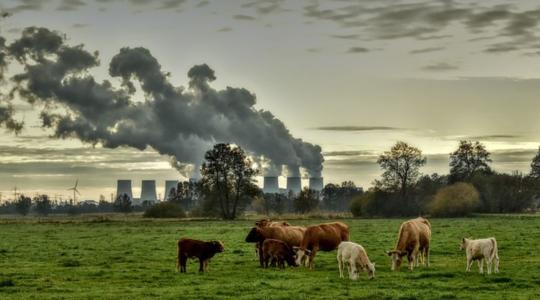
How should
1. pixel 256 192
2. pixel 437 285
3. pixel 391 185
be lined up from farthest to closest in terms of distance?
pixel 391 185 → pixel 256 192 → pixel 437 285

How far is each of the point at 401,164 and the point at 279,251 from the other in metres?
81.7

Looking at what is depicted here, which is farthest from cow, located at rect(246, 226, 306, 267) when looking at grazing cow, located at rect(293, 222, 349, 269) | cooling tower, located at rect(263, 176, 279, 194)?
cooling tower, located at rect(263, 176, 279, 194)

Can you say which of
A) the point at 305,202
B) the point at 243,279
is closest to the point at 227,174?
the point at 305,202

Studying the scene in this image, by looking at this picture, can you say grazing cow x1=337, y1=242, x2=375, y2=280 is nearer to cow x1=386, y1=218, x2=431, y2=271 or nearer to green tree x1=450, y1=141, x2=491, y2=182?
cow x1=386, y1=218, x2=431, y2=271

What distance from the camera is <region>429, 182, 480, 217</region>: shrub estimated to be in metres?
95.8

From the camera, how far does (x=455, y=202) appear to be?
95.8m

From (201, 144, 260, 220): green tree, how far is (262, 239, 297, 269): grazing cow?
71954 mm

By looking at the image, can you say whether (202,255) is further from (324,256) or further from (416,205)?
(416,205)

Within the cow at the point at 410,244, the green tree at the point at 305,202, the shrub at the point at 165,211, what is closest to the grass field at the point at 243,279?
the cow at the point at 410,244

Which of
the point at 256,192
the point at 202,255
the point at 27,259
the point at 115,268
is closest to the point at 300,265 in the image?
the point at 202,255

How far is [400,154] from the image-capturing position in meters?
106

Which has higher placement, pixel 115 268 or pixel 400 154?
pixel 400 154

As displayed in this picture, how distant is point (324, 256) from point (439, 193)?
230 feet

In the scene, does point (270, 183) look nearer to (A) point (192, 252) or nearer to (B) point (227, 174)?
(B) point (227, 174)
